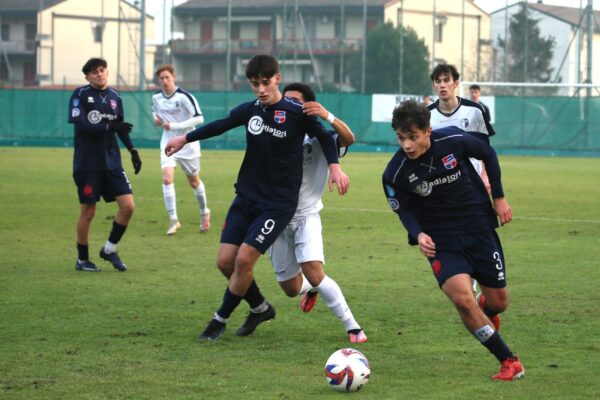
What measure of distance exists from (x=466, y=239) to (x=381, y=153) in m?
33.0

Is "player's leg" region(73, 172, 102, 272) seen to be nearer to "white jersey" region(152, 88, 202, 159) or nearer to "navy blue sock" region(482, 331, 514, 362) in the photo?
"white jersey" region(152, 88, 202, 159)

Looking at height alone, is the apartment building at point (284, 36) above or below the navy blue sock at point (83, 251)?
above

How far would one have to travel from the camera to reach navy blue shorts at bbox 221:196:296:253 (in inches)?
303

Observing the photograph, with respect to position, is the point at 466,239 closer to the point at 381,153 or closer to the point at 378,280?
the point at 378,280

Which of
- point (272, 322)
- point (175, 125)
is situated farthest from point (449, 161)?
point (175, 125)

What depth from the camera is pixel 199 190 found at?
51.1 feet

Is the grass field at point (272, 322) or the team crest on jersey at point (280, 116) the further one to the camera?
the team crest on jersey at point (280, 116)

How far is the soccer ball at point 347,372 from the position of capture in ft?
20.4

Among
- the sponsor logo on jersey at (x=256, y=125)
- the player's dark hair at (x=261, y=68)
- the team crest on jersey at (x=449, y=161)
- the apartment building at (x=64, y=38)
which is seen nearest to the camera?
the team crest on jersey at (x=449, y=161)

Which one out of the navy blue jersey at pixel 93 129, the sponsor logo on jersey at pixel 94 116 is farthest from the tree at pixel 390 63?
the sponsor logo on jersey at pixel 94 116

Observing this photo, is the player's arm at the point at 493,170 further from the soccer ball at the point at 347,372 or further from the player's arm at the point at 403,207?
the soccer ball at the point at 347,372

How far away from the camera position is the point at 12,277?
10.8 meters

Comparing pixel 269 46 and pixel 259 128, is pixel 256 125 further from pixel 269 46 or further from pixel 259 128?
pixel 269 46

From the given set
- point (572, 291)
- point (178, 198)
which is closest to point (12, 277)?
point (572, 291)
